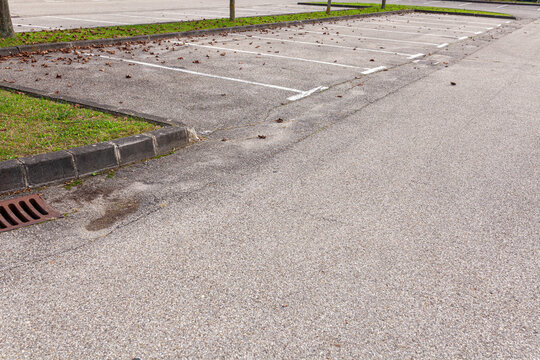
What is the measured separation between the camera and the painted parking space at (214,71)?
249 inches

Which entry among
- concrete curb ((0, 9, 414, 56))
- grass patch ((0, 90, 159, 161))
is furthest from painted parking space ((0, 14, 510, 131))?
grass patch ((0, 90, 159, 161))

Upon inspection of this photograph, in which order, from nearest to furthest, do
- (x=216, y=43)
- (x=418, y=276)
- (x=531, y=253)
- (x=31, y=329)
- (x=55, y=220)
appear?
(x=31, y=329), (x=418, y=276), (x=531, y=253), (x=55, y=220), (x=216, y=43)

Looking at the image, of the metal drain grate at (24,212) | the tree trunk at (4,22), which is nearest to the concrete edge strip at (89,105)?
the metal drain grate at (24,212)

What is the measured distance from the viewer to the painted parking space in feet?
20.7

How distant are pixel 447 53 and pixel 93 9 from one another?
47.8 ft

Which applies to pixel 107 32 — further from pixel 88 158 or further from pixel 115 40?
pixel 88 158

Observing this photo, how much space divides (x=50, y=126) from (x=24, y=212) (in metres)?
1.65

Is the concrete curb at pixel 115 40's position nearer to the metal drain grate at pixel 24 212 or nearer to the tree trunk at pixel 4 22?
the tree trunk at pixel 4 22

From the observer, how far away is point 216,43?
37.7 ft

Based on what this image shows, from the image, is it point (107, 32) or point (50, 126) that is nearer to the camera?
point (50, 126)

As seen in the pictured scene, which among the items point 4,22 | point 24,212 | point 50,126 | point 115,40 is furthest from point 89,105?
point 4,22

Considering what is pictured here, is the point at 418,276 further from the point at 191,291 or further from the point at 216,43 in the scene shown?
the point at 216,43

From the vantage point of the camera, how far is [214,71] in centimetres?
833

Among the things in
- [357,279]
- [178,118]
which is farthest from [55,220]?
[178,118]
